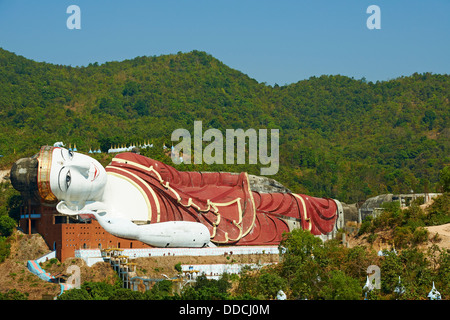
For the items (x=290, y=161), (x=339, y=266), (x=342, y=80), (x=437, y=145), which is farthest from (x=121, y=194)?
(x=342, y=80)

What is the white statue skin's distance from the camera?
33.1 meters

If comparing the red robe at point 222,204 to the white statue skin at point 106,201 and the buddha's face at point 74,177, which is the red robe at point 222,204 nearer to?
the white statue skin at point 106,201

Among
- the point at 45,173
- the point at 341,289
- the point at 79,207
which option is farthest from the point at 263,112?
the point at 341,289

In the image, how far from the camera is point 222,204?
3688cm

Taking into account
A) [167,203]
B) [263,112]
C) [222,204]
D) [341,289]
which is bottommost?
[341,289]

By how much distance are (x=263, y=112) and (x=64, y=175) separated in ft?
165

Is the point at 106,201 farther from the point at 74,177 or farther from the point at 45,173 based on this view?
the point at 45,173

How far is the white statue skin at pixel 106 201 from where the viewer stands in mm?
33094

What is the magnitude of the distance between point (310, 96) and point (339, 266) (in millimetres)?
59752

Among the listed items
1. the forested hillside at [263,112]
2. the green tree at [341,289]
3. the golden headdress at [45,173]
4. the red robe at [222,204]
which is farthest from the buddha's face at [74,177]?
the forested hillside at [263,112]

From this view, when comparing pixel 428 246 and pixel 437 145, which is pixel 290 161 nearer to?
pixel 437 145

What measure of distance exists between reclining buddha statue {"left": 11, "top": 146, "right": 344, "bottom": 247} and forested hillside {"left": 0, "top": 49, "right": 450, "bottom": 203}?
16.9 meters

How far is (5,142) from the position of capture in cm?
5650
